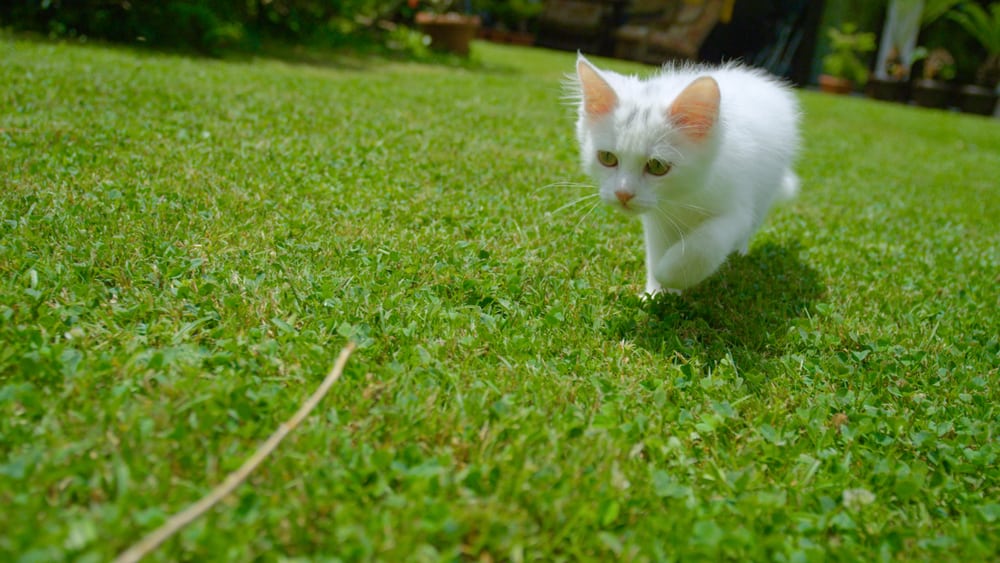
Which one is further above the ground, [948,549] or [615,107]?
[615,107]

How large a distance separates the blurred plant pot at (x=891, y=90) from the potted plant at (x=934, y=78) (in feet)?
0.81

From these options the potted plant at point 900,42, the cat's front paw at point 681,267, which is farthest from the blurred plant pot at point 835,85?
the cat's front paw at point 681,267

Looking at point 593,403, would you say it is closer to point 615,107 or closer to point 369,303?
point 369,303

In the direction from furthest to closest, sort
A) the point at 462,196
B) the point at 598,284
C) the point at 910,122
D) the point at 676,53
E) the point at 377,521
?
the point at 676,53
the point at 910,122
the point at 462,196
the point at 598,284
the point at 377,521

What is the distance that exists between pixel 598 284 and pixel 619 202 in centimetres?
57

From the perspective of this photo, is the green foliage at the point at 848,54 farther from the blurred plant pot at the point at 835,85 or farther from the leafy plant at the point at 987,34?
the leafy plant at the point at 987,34

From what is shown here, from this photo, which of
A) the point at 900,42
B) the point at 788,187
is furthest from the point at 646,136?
the point at 900,42

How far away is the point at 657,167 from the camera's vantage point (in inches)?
100

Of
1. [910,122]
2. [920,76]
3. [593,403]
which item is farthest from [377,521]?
[920,76]

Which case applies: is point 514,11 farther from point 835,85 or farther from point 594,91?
point 594,91

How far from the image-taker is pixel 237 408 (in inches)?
67.7

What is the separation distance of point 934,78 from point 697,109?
17924 mm

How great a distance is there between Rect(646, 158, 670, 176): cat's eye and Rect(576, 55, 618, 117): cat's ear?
264 millimetres

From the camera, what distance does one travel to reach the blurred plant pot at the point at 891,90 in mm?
16344
